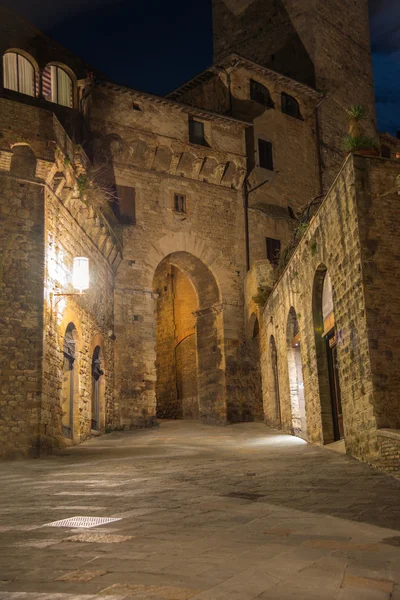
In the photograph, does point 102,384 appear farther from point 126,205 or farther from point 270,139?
point 270,139

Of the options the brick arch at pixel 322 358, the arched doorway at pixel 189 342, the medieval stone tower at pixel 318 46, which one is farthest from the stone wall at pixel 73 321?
the medieval stone tower at pixel 318 46

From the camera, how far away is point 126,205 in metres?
22.7

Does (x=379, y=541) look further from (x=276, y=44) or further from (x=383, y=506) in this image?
(x=276, y=44)

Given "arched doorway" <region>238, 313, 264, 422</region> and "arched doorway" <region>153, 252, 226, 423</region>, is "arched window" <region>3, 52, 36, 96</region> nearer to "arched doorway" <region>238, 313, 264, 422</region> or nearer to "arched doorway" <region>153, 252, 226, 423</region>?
"arched doorway" <region>153, 252, 226, 423</region>

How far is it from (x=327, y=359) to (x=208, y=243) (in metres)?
11.6

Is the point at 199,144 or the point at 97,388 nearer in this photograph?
the point at 97,388

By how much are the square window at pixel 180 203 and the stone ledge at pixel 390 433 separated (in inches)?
607

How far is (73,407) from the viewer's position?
15172 mm

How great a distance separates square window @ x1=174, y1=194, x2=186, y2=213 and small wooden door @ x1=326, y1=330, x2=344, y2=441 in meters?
11.9

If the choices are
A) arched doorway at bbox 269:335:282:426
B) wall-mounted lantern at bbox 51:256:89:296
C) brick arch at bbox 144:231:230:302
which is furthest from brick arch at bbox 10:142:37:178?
brick arch at bbox 144:231:230:302

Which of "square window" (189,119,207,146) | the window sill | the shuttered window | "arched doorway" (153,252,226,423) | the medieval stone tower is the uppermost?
the medieval stone tower

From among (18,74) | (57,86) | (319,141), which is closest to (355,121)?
(18,74)

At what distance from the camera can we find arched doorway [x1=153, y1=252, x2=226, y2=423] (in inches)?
920

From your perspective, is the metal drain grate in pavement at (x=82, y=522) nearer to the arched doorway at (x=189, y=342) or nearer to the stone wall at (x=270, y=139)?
the arched doorway at (x=189, y=342)
